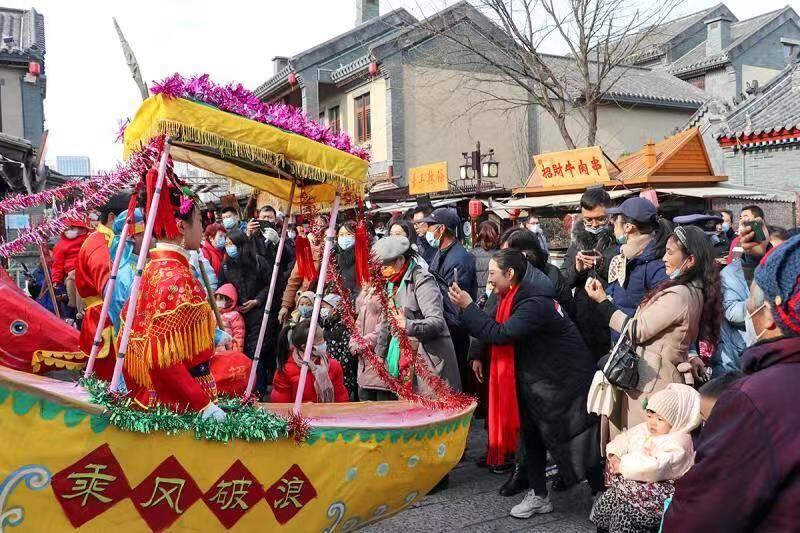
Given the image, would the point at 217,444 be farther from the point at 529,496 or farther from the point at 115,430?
the point at 529,496

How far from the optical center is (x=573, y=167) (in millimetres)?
14461

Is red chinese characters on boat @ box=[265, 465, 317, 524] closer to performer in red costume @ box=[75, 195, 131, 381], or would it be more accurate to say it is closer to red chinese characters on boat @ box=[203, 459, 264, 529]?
red chinese characters on boat @ box=[203, 459, 264, 529]

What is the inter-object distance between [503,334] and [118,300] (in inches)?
89.4

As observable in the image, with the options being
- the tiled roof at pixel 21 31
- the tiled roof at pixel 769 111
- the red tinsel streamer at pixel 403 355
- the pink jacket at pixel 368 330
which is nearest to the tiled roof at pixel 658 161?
the tiled roof at pixel 769 111

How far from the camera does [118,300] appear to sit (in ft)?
12.8

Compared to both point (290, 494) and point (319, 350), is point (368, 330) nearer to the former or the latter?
point (319, 350)

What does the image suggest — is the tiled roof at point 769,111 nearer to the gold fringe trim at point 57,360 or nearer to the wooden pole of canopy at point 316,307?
the wooden pole of canopy at point 316,307

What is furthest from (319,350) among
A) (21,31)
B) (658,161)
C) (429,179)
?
(21,31)

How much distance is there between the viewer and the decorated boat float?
247cm

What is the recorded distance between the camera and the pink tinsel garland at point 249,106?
107 inches

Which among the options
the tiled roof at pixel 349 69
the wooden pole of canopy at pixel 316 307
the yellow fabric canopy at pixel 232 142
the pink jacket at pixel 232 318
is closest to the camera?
the yellow fabric canopy at pixel 232 142

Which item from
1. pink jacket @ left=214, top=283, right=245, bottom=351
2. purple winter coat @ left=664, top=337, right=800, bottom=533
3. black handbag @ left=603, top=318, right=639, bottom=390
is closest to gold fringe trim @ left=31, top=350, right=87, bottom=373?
pink jacket @ left=214, top=283, right=245, bottom=351

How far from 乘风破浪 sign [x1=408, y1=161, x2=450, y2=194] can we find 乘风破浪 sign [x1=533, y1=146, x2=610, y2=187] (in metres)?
2.44

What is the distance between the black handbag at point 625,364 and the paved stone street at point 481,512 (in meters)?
1.05
